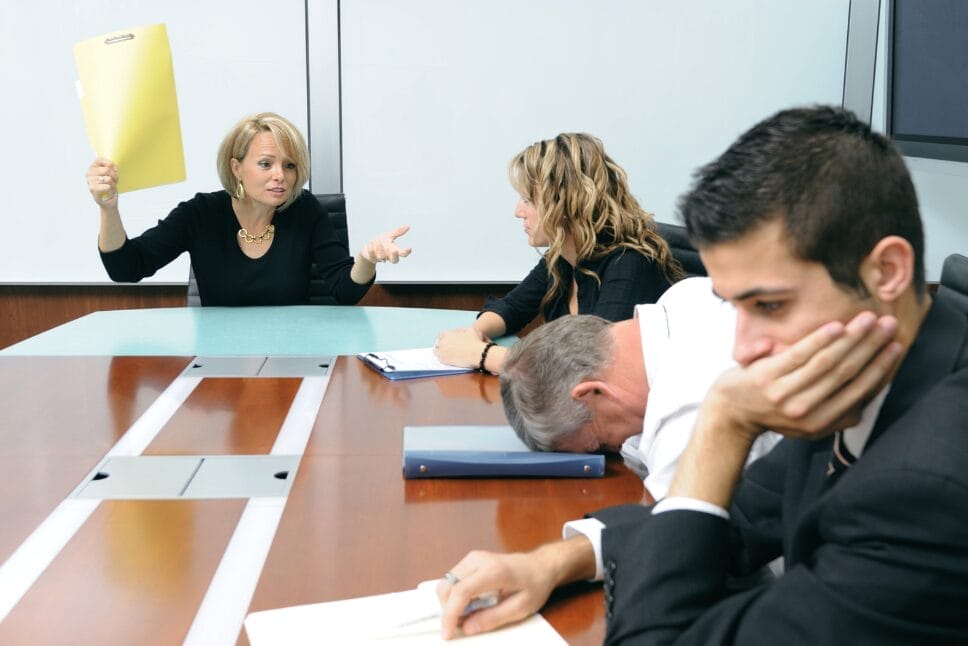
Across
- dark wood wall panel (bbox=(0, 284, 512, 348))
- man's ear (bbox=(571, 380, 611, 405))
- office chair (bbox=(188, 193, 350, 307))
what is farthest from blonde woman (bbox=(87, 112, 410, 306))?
man's ear (bbox=(571, 380, 611, 405))

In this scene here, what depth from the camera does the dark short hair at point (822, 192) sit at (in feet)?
3.24

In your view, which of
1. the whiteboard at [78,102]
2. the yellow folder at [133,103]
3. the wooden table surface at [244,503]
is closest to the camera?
the wooden table surface at [244,503]

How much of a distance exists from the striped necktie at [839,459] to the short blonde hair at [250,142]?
8.69 feet

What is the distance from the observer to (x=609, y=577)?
1298mm

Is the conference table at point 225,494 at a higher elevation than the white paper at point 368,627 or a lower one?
lower

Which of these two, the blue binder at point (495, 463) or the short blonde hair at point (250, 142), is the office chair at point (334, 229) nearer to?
the short blonde hair at point (250, 142)

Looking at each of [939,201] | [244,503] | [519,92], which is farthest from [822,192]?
[939,201]

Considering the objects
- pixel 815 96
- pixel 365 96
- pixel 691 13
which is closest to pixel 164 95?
pixel 365 96

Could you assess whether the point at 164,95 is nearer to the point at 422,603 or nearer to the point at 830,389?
the point at 422,603

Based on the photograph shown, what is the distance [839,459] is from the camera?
111 centimetres

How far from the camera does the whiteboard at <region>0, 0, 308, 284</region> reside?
4.24 m

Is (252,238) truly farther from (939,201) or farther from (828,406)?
(939,201)

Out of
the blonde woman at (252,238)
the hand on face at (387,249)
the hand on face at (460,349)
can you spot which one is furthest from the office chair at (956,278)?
the blonde woman at (252,238)

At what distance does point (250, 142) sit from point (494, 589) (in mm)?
2486
